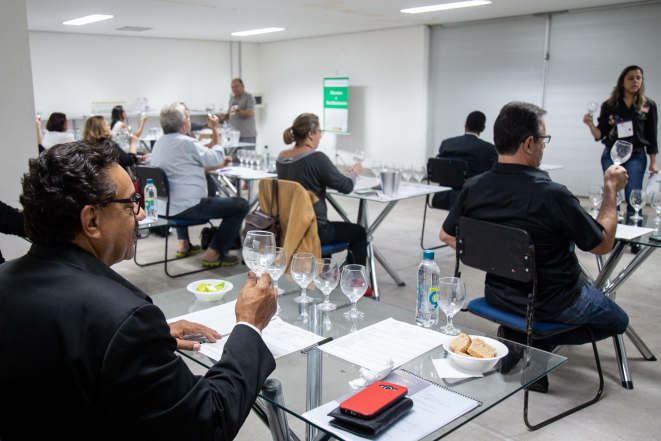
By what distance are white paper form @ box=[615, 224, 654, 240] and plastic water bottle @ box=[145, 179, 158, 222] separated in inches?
114

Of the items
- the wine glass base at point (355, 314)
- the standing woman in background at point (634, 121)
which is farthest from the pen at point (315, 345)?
the standing woman in background at point (634, 121)

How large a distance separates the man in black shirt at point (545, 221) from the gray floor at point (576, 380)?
361 millimetres

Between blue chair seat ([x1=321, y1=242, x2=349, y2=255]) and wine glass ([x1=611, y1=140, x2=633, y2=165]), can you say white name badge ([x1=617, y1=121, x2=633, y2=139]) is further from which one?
blue chair seat ([x1=321, y1=242, x2=349, y2=255])

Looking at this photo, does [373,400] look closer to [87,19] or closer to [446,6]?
[446,6]

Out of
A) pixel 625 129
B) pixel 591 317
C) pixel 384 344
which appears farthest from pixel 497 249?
pixel 625 129

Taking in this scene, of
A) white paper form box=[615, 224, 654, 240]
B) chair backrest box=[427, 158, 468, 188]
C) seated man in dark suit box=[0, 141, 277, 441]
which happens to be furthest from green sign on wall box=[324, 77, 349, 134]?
seated man in dark suit box=[0, 141, 277, 441]

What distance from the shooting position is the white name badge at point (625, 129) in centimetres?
502

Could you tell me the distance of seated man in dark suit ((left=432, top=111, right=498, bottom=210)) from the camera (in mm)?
4750

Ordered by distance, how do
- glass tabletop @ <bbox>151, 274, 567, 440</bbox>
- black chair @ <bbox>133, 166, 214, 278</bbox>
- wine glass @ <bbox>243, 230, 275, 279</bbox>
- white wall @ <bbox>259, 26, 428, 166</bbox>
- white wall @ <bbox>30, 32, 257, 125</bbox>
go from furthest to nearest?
white wall @ <bbox>30, 32, 257, 125</bbox> → white wall @ <bbox>259, 26, 428, 166</bbox> → black chair @ <bbox>133, 166, 214, 278</bbox> → wine glass @ <bbox>243, 230, 275, 279</bbox> → glass tabletop @ <bbox>151, 274, 567, 440</bbox>

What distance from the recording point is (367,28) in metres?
9.82

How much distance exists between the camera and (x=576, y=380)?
2.83 metres

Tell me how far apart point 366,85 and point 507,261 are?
28.1 feet

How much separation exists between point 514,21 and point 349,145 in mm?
3835

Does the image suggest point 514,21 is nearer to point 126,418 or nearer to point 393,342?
point 393,342
